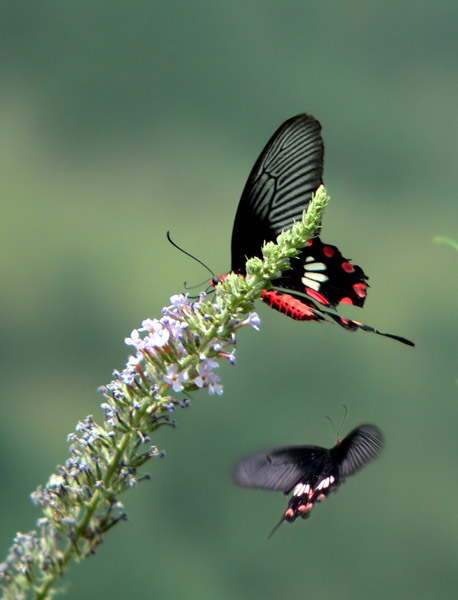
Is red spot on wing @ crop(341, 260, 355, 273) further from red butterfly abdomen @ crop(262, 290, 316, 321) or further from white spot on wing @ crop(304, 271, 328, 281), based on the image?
red butterfly abdomen @ crop(262, 290, 316, 321)

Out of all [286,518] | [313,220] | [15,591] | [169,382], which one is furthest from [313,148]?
[15,591]

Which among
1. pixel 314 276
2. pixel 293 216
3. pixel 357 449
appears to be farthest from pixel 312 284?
pixel 357 449

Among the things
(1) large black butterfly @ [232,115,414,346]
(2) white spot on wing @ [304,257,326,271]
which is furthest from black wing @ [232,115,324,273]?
(2) white spot on wing @ [304,257,326,271]

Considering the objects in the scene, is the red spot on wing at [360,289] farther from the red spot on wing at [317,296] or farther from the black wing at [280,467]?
the black wing at [280,467]

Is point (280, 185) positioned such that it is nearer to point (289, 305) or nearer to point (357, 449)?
point (289, 305)

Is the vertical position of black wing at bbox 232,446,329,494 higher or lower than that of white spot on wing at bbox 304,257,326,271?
lower

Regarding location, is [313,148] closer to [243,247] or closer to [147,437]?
[243,247]
